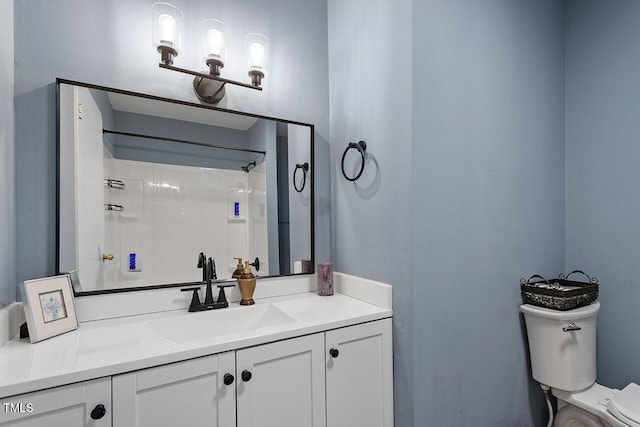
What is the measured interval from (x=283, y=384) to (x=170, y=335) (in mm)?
509

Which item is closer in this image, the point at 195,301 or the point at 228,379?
the point at 228,379

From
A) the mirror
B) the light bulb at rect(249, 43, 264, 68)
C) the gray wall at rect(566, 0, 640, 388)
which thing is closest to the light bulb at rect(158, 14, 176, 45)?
the mirror

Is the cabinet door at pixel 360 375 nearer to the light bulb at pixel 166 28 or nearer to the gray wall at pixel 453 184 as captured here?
the gray wall at pixel 453 184

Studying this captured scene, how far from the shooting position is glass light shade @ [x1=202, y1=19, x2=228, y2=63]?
147cm

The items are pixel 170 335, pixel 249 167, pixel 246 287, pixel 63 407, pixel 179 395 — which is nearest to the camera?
pixel 63 407

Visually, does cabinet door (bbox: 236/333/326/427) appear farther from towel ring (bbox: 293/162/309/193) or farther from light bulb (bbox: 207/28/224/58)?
light bulb (bbox: 207/28/224/58)

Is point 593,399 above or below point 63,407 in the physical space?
below

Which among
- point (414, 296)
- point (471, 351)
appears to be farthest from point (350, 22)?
point (471, 351)

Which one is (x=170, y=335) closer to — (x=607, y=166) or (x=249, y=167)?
(x=249, y=167)

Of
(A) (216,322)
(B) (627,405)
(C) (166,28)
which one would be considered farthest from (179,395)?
(B) (627,405)

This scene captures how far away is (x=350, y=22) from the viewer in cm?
174

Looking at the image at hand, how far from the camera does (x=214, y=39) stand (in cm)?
147

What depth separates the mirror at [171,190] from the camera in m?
1.30

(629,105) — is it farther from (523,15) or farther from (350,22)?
(350,22)
